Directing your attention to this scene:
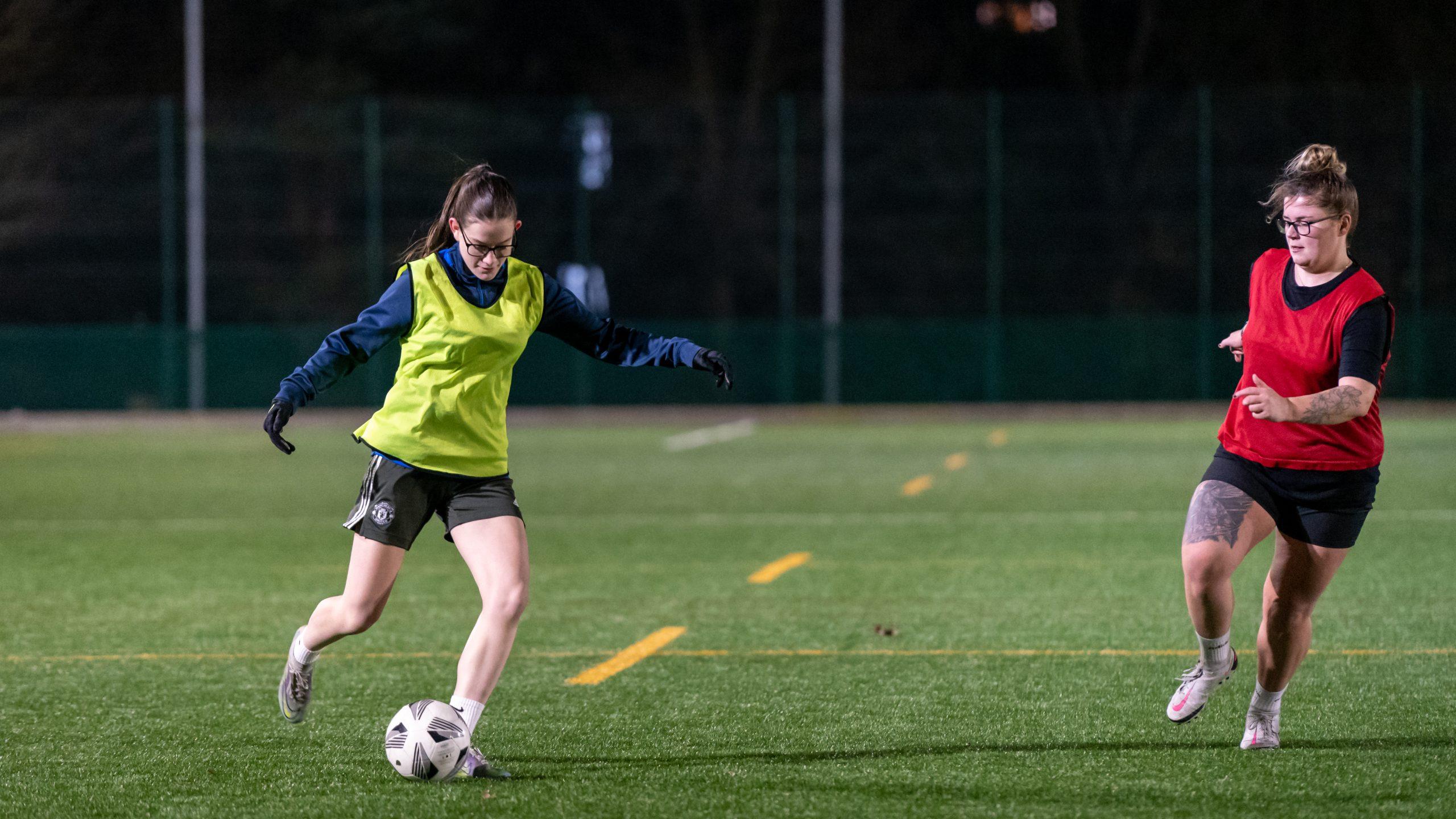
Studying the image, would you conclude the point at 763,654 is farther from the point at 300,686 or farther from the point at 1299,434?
the point at 1299,434

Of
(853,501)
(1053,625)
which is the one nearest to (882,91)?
(853,501)

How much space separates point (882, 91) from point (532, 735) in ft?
118

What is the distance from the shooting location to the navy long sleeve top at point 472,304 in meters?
5.81

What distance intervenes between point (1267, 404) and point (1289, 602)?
3.31 ft

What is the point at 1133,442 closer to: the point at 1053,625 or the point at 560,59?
the point at 1053,625

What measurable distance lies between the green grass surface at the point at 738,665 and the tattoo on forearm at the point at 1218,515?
732mm

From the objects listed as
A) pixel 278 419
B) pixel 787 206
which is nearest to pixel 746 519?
pixel 278 419

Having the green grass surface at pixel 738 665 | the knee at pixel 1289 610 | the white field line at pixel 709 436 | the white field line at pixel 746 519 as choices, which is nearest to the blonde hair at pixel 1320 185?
the knee at pixel 1289 610

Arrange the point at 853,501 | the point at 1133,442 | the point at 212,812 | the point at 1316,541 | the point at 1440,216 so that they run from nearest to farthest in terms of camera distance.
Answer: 1. the point at 212,812
2. the point at 1316,541
3. the point at 853,501
4. the point at 1133,442
5. the point at 1440,216

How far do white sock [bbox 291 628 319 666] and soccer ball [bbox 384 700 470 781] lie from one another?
69cm

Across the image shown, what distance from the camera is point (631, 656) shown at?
8211 millimetres

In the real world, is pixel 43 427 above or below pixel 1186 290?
below

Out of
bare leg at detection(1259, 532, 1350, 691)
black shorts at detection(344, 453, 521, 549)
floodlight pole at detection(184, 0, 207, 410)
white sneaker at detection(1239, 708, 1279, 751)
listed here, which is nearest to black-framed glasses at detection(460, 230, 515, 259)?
black shorts at detection(344, 453, 521, 549)

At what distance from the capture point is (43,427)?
2820 centimetres
